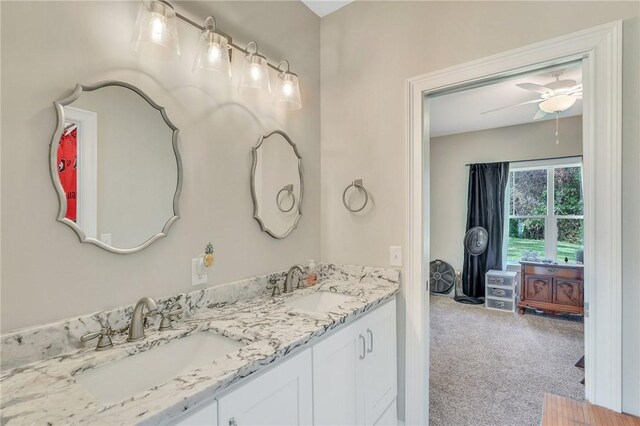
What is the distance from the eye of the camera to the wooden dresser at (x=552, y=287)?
369 centimetres

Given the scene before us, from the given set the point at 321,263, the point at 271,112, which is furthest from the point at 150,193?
the point at 321,263

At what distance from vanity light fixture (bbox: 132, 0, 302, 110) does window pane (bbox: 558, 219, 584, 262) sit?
4644 millimetres

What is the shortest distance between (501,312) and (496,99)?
2845mm

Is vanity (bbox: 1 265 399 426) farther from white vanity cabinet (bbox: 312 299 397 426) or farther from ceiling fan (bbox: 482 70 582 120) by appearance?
ceiling fan (bbox: 482 70 582 120)

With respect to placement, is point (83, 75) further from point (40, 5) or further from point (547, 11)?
point (547, 11)

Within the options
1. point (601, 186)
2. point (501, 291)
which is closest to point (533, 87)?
point (601, 186)

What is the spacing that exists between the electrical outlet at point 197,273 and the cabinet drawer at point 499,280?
13.8ft

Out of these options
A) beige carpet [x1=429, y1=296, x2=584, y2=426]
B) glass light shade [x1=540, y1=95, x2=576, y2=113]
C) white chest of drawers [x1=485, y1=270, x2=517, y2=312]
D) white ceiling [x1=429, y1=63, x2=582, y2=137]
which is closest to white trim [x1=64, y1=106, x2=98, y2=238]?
beige carpet [x1=429, y1=296, x2=584, y2=426]

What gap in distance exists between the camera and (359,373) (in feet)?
4.64

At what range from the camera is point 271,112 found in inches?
69.2

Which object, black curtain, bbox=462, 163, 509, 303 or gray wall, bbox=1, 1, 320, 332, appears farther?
black curtain, bbox=462, 163, 509, 303

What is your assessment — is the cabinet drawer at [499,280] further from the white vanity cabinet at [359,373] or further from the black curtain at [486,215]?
the white vanity cabinet at [359,373]

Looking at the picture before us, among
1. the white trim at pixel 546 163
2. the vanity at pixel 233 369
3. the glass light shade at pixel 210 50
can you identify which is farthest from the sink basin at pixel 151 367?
the white trim at pixel 546 163

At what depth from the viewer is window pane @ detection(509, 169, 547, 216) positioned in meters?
4.55
